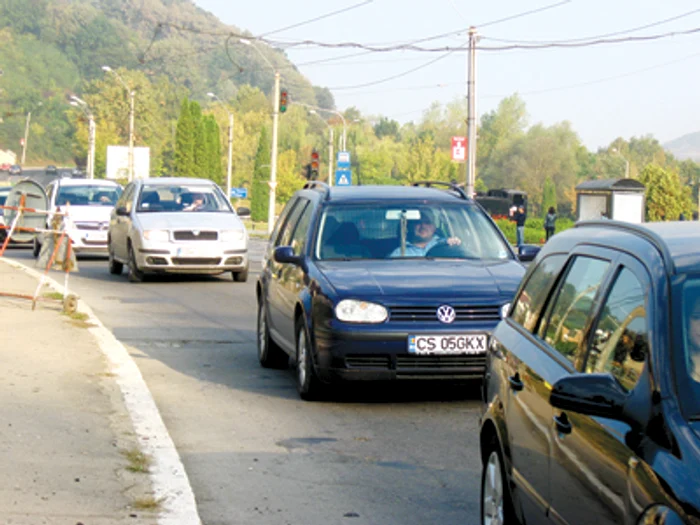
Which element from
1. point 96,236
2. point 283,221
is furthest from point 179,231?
point 283,221

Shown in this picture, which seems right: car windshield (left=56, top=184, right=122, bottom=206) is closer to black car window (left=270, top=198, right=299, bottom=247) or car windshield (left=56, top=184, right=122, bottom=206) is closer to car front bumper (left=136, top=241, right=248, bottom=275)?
car front bumper (left=136, top=241, right=248, bottom=275)

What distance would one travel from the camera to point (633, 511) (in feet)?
11.1

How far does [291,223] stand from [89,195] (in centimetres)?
1732

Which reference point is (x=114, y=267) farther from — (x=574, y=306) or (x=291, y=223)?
(x=574, y=306)

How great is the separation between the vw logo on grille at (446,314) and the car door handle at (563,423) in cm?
458

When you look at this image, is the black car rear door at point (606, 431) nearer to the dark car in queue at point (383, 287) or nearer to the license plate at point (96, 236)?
the dark car in queue at point (383, 287)

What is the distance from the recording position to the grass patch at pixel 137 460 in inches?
257

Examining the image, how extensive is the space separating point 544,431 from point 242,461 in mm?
3138

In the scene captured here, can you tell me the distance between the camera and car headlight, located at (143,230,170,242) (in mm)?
20844

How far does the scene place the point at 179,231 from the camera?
68.5 ft

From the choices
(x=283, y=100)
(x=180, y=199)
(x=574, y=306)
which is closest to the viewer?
(x=574, y=306)

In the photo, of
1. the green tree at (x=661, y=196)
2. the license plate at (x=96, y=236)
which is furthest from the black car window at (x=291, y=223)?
the green tree at (x=661, y=196)

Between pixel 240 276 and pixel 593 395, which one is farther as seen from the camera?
pixel 240 276

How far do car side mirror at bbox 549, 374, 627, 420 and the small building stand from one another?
3172cm
